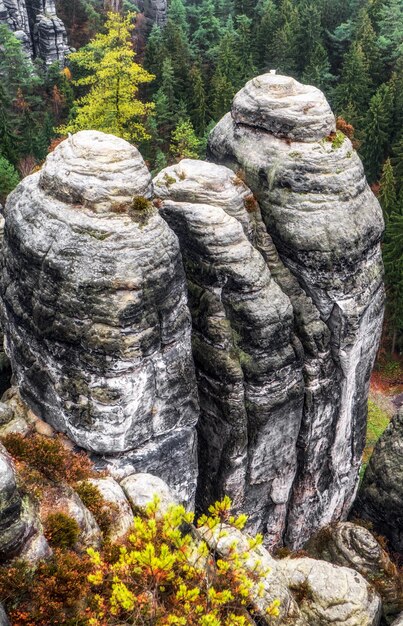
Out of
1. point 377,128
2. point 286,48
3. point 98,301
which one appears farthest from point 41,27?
point 98,301

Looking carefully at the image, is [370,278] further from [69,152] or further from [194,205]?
[69,152]

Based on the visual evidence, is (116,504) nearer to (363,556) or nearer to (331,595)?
(331,595)

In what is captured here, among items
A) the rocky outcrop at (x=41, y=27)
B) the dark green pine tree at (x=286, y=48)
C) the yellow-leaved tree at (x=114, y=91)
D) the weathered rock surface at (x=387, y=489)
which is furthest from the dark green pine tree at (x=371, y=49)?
the weathered rock surface at (x=387, y=489)

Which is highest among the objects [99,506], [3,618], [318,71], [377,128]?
[3,618]

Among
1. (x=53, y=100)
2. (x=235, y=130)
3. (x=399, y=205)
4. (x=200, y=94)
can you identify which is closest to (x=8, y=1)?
(x=53, y=100)

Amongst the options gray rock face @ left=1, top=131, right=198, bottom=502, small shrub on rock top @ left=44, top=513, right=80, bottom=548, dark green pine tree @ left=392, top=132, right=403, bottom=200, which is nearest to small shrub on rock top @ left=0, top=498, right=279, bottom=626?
small shrub on rock top @ left=44, top=513, right=80, bottom=548
